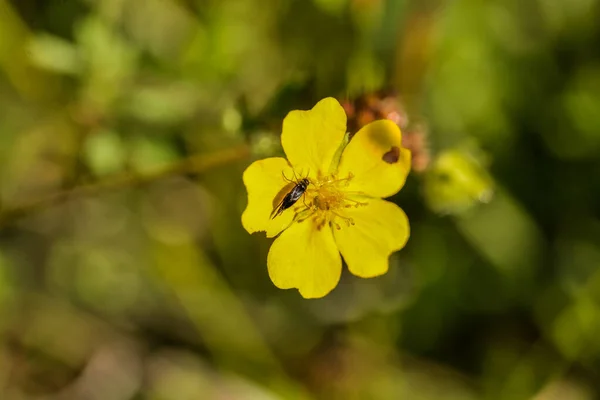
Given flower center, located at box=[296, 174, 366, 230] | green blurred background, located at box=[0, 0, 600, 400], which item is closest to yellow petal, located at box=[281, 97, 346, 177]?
flower center, located at box=[296, 174, 366, 230]

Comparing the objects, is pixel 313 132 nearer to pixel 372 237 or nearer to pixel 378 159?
pixel 378 159

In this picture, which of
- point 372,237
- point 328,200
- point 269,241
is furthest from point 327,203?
point 269,241

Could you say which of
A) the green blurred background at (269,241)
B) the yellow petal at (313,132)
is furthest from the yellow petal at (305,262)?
the green blurred background at (269,241)

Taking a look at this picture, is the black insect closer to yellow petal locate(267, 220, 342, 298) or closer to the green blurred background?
yellow petal locate(267, 220, 342, 298)

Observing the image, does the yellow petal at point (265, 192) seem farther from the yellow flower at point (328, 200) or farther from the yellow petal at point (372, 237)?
the yellow petal at point (372, 237)

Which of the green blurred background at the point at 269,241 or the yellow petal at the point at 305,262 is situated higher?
the green blurred background at the point at 269,241

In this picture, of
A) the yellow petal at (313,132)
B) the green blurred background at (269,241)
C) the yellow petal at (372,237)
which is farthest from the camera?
the green blurred background at (269,241)

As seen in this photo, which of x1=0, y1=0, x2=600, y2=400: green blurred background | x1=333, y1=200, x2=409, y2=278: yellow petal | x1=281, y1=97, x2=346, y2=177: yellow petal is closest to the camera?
x1=281, y1=97, x2=346, y2=177: yellow petal
